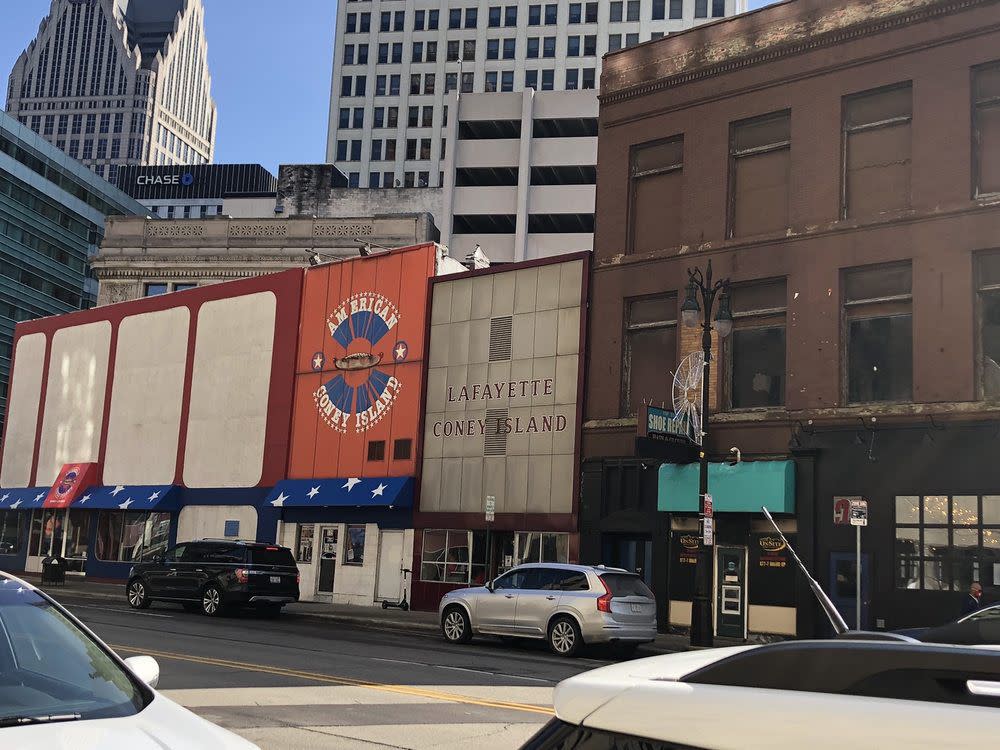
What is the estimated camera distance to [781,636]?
2423 cm

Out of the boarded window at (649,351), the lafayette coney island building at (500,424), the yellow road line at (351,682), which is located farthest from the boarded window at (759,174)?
Answer: the yellow road line at (351,682)

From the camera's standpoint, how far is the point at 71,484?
143 feet

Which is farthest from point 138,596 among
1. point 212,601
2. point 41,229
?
point 41,229

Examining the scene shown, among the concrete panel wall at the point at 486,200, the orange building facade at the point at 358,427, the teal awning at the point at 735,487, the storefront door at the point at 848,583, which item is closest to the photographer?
the storefront door at the point at 848,583

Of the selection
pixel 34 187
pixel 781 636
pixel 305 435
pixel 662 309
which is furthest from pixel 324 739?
pixel 34 187

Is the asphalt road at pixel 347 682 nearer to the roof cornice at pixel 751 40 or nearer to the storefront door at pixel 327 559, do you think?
the storefront door at pixel 327 559

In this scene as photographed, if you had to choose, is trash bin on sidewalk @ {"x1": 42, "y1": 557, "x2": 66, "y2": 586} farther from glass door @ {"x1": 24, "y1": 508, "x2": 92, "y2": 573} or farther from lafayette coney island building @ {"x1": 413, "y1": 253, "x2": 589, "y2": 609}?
lafayette coney island building @ {"x1": 413, "y1": 253, "x2": 589, "y2": 609}

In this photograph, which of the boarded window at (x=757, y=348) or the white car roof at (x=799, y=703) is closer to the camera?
the white car roof at (x=799, y=703)

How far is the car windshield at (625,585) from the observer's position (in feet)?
64.8

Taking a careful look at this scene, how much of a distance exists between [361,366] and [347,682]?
22.2 meters

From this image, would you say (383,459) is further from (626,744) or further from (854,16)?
(626,744)

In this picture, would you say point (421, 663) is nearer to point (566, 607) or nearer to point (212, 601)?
point (566, 607)

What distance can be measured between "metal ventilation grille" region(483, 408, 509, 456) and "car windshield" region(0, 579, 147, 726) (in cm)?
2565

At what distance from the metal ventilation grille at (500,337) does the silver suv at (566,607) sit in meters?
11.2
